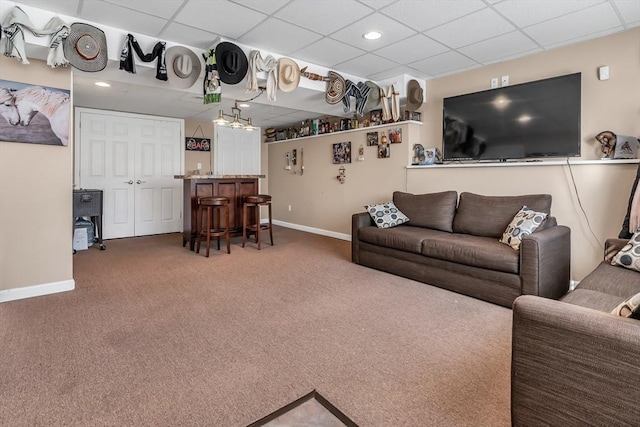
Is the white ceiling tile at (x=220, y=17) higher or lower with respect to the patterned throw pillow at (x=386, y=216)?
higher

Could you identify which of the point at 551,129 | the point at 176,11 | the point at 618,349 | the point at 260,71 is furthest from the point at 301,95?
the point at 618,349

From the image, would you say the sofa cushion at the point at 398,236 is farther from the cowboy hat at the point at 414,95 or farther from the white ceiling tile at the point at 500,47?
the white ceiling tile at the point at 500,47

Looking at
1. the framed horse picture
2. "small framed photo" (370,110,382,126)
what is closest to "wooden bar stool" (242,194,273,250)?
"small framed photo" (370,110,382,126)

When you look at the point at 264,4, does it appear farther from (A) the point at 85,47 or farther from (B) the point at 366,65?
(B) the point at 366,65

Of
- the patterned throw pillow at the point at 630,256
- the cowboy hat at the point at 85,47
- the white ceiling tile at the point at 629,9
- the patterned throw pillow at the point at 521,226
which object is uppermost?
the white ceiling tile at the point at 629,9

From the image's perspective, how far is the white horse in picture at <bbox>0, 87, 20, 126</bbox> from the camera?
2.87 metres

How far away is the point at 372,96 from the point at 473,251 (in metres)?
2.59

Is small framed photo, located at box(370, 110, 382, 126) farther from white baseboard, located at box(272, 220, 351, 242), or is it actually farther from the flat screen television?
white baseboard, located at box(272, 220, 351, 242)

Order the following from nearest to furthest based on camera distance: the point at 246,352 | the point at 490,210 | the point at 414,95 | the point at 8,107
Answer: the point at 246,352, the point at 8,107, the point at 490,210, the point at 414,95

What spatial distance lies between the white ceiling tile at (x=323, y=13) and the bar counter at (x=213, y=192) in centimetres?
265

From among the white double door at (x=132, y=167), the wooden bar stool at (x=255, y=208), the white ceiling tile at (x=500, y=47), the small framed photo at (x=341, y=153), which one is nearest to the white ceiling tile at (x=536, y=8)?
the white ceiling tile at (x=500, y=47)

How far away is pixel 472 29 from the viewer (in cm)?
318

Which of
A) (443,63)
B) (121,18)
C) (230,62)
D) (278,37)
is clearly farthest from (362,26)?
(121,18)

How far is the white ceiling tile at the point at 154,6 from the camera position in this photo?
269 centimetres
